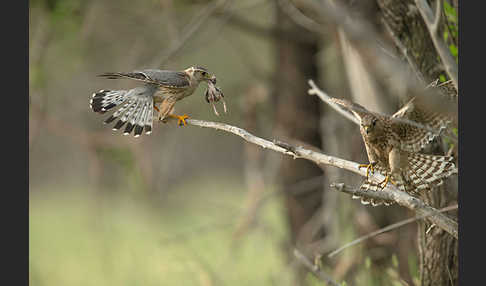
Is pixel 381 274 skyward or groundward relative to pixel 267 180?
groundward

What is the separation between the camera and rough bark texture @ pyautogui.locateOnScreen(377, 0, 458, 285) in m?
2.25

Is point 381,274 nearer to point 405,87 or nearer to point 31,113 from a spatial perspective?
point 405,87

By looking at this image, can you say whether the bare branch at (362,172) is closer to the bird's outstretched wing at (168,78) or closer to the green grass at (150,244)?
the bird's outstretched wing at (168,78)

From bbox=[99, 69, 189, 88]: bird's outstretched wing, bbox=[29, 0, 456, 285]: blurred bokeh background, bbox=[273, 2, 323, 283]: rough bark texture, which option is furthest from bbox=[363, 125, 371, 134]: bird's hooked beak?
bbox=[273, 2, 323, 283]: rough bark texture

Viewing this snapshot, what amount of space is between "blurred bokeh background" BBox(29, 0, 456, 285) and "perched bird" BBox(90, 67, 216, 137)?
1211 mm

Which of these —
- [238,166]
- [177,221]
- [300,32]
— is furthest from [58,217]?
[300,32]

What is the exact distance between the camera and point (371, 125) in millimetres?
1866

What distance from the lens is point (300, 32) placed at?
510 cm

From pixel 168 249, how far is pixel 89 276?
970 millimetres

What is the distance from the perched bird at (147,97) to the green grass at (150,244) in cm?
232

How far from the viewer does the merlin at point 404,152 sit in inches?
73.0

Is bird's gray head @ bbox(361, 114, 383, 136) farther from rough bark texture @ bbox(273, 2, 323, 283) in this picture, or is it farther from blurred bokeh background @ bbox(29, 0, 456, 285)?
rough bark texture @ bbox(273, 2, 323, 283)

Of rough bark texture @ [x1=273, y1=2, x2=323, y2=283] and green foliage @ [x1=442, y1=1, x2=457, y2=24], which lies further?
rough bark texture @ [x1=273, y1=2, x2=323, y2=283]

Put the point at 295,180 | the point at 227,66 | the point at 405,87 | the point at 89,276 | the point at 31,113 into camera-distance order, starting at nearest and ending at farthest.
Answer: the point at 405,87 < the point at 31,113 < the point at 295,180 < the point at 89,276 < the point at 227,66
